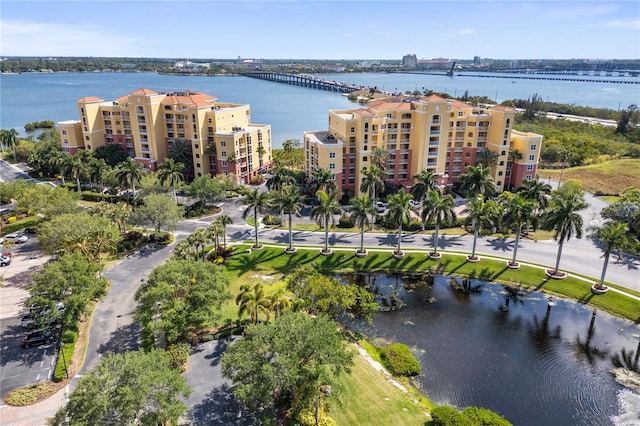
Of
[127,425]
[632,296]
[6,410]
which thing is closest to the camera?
[127,425]

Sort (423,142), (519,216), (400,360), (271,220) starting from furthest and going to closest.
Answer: (423,142) → (271,220) → (519,216) → (400,360)

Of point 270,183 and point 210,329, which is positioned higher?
point 270,183

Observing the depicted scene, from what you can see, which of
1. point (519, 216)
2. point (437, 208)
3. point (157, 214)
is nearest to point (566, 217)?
point (519, 216)

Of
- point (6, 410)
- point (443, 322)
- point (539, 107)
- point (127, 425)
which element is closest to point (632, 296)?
point (443, 322)

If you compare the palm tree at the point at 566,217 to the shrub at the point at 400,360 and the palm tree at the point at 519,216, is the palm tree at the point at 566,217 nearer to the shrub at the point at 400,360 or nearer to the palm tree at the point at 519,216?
the palm tree at the point at 519,216

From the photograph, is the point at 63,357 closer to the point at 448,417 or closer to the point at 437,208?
the point at 448,417

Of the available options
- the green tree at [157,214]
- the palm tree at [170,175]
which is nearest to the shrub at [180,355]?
the green tree at [157,214]

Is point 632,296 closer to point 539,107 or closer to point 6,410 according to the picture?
point 6,410

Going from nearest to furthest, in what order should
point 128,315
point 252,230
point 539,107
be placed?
point 128,315, point 252,230, point 539,107
